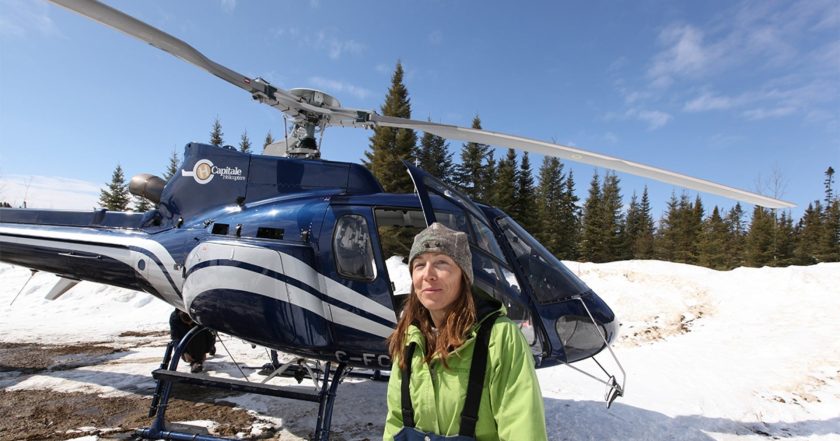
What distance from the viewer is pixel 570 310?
3.50 meters

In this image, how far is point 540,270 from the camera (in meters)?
3.62

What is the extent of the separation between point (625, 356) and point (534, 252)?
16.5ft

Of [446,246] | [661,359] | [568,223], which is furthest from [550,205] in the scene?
[446,246]

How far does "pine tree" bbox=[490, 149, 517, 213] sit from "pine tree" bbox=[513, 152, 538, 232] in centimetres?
55

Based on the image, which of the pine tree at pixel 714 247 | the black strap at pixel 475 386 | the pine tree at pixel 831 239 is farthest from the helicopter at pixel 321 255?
the pine tree at pixel 831 239

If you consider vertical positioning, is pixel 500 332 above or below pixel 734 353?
above

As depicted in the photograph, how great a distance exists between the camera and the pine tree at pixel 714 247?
122 feet

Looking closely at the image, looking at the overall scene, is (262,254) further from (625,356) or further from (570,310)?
(625,356)

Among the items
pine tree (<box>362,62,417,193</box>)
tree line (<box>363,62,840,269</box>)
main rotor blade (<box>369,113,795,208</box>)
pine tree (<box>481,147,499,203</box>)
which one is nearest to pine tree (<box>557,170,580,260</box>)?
tree line (<box>363,62,840,269</box>)

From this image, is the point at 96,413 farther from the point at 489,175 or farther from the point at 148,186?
the point at 489,175

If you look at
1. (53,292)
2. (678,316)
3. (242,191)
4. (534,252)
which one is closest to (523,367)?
(534,252)

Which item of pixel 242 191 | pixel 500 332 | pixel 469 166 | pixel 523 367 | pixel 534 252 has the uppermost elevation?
pixel 469 166

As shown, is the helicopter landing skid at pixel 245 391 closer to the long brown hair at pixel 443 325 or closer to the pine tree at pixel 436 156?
the long brown hair at pixel 443 325

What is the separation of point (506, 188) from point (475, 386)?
91.9 ft
